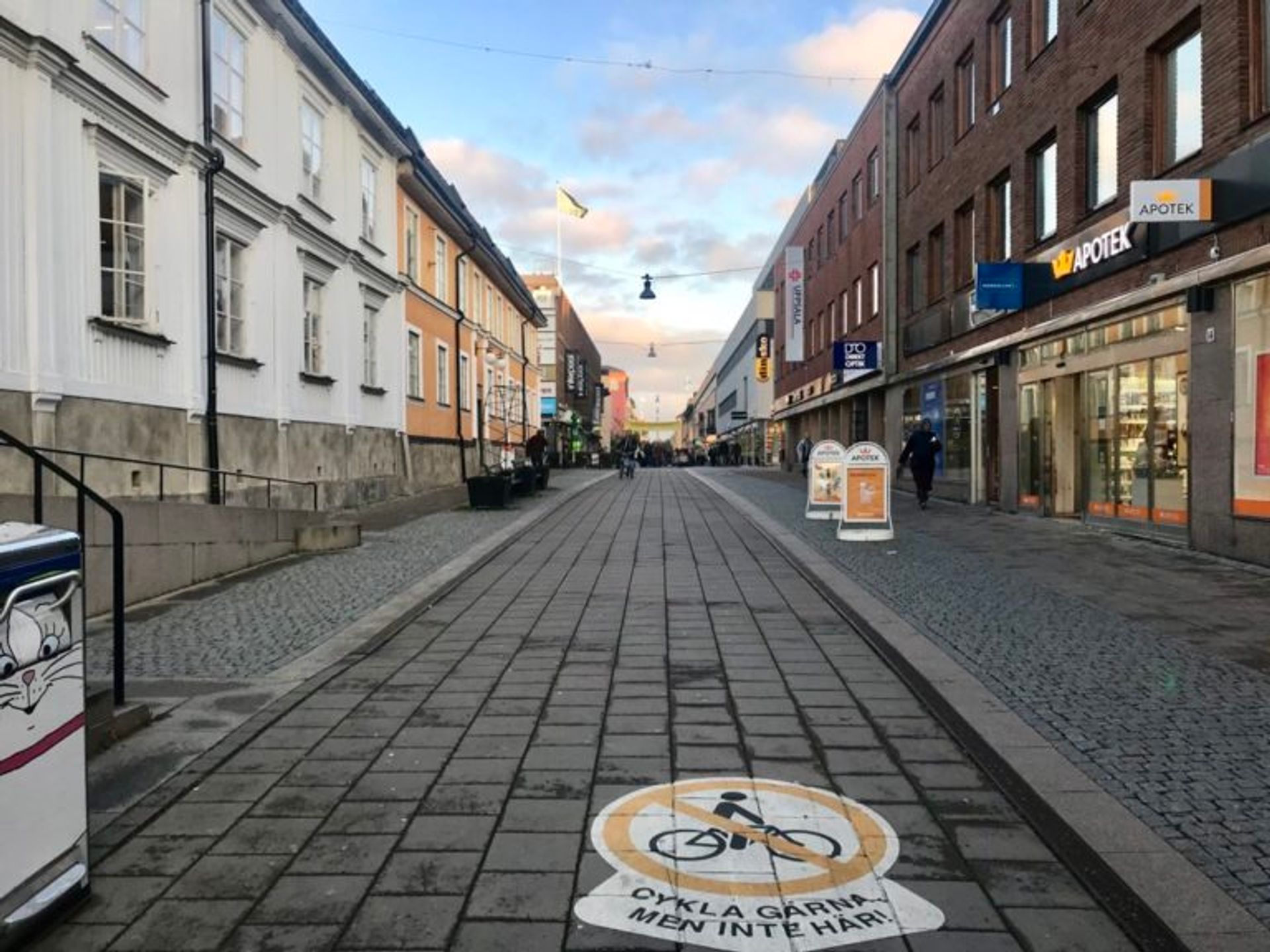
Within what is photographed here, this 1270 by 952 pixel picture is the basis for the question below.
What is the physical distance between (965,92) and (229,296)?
15.0 m

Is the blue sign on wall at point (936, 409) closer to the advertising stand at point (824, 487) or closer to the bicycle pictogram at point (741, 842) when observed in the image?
the advertising stand at point (824, 487)

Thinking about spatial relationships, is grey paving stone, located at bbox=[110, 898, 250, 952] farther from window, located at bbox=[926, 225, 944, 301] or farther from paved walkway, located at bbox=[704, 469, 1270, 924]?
A: window, located at bbox=[926, 225, 944, 301]

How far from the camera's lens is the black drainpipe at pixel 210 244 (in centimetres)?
1302

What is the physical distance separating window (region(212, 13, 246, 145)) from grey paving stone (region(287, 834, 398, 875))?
1253 cm

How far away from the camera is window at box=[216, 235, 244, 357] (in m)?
14.0

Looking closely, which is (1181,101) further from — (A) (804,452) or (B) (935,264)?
(A) (804,452)

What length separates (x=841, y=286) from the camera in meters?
33.3

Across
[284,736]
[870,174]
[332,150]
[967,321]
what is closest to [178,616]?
[284,736]

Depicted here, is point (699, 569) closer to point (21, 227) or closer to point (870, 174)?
point (21, 227)

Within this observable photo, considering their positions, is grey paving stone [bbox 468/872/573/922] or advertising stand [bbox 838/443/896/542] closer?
grey paving stone [bbox 468/872/573/922]

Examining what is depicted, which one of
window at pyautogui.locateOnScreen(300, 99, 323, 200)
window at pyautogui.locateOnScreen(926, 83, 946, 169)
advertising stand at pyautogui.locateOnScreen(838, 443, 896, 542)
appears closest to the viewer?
advertising stand at pyautogui.locateOnScreen(838, 443, 896, 542)

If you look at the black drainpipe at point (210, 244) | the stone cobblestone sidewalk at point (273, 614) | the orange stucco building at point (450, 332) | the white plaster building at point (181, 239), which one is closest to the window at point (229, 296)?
the white plaster building at point (181, 239)

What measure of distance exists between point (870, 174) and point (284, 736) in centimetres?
2700

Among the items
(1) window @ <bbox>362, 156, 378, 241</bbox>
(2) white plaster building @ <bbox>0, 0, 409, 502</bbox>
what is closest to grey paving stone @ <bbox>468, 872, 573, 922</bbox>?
(2) white plaster building @ <bbox>0, 0, 409, 502</bbox>
